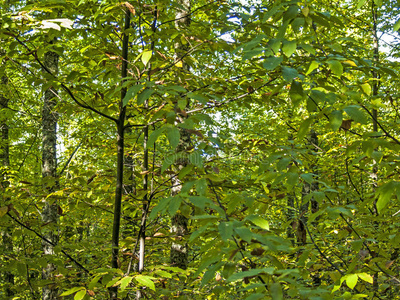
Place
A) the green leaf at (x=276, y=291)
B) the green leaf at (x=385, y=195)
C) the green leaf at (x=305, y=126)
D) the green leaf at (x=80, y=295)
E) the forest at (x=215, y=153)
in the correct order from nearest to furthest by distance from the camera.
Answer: the green leaf at (x=276, y=291) → the forest at (x=215, y=153) → the green leaf at (x=385, y=195) → the green leaf at (x=305, y=126) → the green leaf at (x=80, y=295)

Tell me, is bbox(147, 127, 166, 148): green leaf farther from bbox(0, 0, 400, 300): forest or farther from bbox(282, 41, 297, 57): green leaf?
bbox(282, 41, 297, 57): green leaf

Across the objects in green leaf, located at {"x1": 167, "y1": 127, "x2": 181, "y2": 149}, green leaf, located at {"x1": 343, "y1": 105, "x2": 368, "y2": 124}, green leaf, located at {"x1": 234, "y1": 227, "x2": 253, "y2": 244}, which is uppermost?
green leaf, located at {"x1": 343, "y1": 105, "x2": 368, "y2": 124}

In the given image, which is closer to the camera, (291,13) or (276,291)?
(276,291)

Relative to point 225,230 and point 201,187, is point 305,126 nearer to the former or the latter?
point 201,187

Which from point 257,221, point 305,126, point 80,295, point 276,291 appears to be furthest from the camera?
point 80,295

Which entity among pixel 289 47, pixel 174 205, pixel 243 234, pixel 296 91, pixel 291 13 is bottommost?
pixel 243 234

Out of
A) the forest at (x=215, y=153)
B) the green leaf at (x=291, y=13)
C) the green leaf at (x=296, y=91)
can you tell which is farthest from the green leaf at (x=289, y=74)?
the green leaf at (x=291, y=13)

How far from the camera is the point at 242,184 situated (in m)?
2.83

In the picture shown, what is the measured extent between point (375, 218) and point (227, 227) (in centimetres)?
205

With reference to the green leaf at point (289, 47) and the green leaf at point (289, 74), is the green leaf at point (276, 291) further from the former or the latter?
the green leaf at point (289, 47)

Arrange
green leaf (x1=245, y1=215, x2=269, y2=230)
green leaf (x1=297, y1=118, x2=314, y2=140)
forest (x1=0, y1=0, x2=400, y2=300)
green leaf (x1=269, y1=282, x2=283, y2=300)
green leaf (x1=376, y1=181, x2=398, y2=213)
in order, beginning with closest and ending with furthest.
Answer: green leaf (x1=269, y1=282, x2=283, y2=300)
green leaf (x1=245, y1=215, x2=269, y2=230)
forest (x1=0, y1=0, x2=400, y2=300)
green leaf (x1=376, y1=181, x2=398, y2=213)
green leaf (x1=297, y1=118, x2=314, y2=140)

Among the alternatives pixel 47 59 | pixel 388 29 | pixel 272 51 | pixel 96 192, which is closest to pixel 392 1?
pixel 388 29

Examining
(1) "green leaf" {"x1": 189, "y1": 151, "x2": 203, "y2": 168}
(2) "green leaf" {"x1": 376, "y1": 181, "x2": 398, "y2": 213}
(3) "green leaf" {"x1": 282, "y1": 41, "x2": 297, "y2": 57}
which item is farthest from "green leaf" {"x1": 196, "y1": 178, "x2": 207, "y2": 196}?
(2) "green leaf" {"x1": 376, "y1": 181, "x2": 398, "y2": 213}

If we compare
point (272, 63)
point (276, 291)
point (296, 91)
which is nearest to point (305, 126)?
point (296, 91)
